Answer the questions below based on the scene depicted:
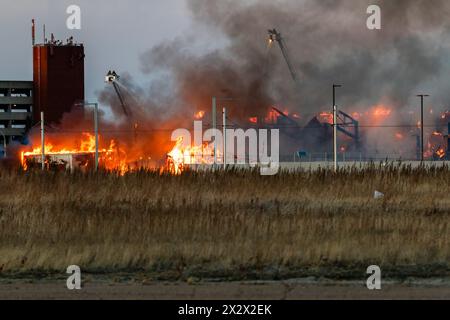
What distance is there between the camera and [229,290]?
11.9 metres

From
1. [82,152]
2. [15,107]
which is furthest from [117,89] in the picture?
[15,107]

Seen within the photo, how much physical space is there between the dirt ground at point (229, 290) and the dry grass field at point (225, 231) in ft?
2.06

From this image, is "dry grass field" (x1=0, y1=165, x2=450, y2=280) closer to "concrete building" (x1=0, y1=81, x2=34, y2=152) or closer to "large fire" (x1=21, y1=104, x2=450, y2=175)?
"large fire" (x1=21, y1=104, x2=450, y2=175)

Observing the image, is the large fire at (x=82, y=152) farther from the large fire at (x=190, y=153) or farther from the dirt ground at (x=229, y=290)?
the dirt ground at (x=229, y=290)

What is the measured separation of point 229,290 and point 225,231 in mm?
5004

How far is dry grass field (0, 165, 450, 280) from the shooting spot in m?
13.7

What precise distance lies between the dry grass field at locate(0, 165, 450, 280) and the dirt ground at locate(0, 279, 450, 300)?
629mm

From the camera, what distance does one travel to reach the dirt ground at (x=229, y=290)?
11445mm

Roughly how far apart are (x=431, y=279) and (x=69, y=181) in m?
19.7

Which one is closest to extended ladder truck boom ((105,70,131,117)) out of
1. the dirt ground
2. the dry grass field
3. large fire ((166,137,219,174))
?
large fire ((166,137,219,174))

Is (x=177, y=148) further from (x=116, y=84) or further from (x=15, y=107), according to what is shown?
(x=15, y=107)

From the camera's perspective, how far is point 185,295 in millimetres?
11570

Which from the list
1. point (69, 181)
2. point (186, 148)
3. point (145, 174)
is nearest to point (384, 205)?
point (145, 174)
